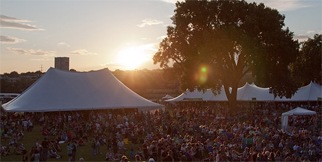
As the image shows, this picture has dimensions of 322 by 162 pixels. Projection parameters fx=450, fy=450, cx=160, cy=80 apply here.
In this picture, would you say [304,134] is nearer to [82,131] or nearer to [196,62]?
[82,131]

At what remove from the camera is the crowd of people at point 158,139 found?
17031 millimetres

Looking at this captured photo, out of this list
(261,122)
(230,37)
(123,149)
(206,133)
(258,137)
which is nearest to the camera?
(123,149)

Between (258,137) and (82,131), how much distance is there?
909cm

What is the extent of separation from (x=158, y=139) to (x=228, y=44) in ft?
60.1

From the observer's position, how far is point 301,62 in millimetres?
49406

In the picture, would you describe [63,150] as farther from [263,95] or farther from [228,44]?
[263,95]

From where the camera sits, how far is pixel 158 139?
65.4 feet

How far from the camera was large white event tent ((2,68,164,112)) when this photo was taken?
25906 mm

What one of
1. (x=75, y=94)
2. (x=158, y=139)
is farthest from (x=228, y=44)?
(x=158, y=139)

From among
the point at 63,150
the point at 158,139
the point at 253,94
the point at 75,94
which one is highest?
the point at 253,94

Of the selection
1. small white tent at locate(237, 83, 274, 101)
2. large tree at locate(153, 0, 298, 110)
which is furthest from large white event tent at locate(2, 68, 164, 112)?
small white tent at locate(237, 83, 274, 101)

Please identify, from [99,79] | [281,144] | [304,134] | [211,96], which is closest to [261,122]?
[304,134]

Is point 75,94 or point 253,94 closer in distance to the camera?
point 75,94

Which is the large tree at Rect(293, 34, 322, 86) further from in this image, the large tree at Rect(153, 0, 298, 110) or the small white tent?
the large tree at Rect(153, 0, 298, 110)
